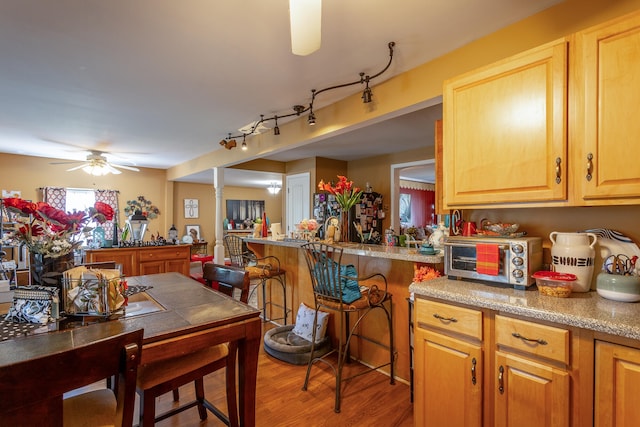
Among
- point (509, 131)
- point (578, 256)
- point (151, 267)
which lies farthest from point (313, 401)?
point (151, 267)

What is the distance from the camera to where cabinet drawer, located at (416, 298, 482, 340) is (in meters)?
1.41

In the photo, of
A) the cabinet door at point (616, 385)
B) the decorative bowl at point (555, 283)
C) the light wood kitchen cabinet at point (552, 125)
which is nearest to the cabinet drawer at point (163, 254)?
the light wood kitchen cabinet at point (552, 125)

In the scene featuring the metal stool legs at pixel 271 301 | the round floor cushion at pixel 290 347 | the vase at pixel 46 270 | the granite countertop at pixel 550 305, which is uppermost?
the vase at pixel 46 270

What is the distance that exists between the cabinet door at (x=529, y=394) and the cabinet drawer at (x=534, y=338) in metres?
0.05

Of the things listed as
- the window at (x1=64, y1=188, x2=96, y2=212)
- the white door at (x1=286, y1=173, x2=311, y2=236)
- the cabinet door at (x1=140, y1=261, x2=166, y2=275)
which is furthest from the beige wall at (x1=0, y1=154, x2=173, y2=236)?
the white door at (x1=286, y1=173, x2=311, y2=236)

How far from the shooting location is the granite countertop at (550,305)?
42.9 inches

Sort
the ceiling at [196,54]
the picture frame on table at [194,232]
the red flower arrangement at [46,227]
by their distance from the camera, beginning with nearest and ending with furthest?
1. the red flower arrangement at [46,227]
2. the ceiling at [196,54]
3. the picture frame on table at [194,232]

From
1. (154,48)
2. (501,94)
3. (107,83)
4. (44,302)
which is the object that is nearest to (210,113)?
(107,83)

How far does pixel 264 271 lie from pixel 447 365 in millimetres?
2159

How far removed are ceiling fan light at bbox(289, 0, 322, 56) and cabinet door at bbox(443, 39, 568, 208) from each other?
3.13 feet

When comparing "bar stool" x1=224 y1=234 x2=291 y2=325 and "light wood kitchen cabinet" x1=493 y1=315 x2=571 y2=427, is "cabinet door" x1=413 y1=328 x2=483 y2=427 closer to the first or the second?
"light wood kitchen cabinet" x1=493 y1=315 x2=571 y2=427

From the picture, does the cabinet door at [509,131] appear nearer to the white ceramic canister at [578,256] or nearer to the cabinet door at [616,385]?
the white ceramic canister at [578,256]

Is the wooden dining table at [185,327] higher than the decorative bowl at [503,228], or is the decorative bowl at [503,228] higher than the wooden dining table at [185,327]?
the decorative bowl at [503,228]

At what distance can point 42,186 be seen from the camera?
5.89 meters
